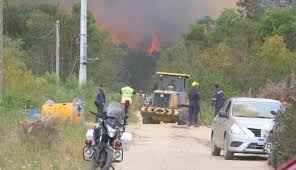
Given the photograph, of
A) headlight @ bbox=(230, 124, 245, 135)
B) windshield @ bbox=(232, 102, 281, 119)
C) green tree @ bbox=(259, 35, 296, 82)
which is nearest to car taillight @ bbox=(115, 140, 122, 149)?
headlight @ bbox=(230, 124, 245, 135)

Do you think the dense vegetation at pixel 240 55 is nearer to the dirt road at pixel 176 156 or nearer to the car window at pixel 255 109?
the dirt road at pixel 176 156

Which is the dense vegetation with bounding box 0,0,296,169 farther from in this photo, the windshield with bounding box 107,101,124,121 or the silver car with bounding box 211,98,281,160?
the silver car with bounding box 211,98,281,160

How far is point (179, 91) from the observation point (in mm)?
35688

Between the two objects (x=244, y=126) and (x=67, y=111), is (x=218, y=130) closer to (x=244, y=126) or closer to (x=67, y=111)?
(x=244, y=126)

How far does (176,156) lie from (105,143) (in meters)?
5.11

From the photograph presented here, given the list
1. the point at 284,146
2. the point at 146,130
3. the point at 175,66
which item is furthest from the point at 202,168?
the point at 175,66

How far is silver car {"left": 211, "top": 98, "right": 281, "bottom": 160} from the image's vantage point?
52.3 ft

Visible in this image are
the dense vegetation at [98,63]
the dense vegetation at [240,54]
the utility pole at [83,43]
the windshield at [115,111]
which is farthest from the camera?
the dense vegetation at [240,54]

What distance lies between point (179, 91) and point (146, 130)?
30.2 feet

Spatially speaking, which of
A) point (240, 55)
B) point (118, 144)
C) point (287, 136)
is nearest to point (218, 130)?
point (287, 136)

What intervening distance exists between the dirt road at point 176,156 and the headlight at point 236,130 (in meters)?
0.64

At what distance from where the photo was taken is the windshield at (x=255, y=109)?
16.8 m

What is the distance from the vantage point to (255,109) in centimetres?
1706

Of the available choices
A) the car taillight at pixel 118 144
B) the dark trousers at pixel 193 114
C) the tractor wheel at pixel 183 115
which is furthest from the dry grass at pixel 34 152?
the tractor wheel at pixel 183 115
